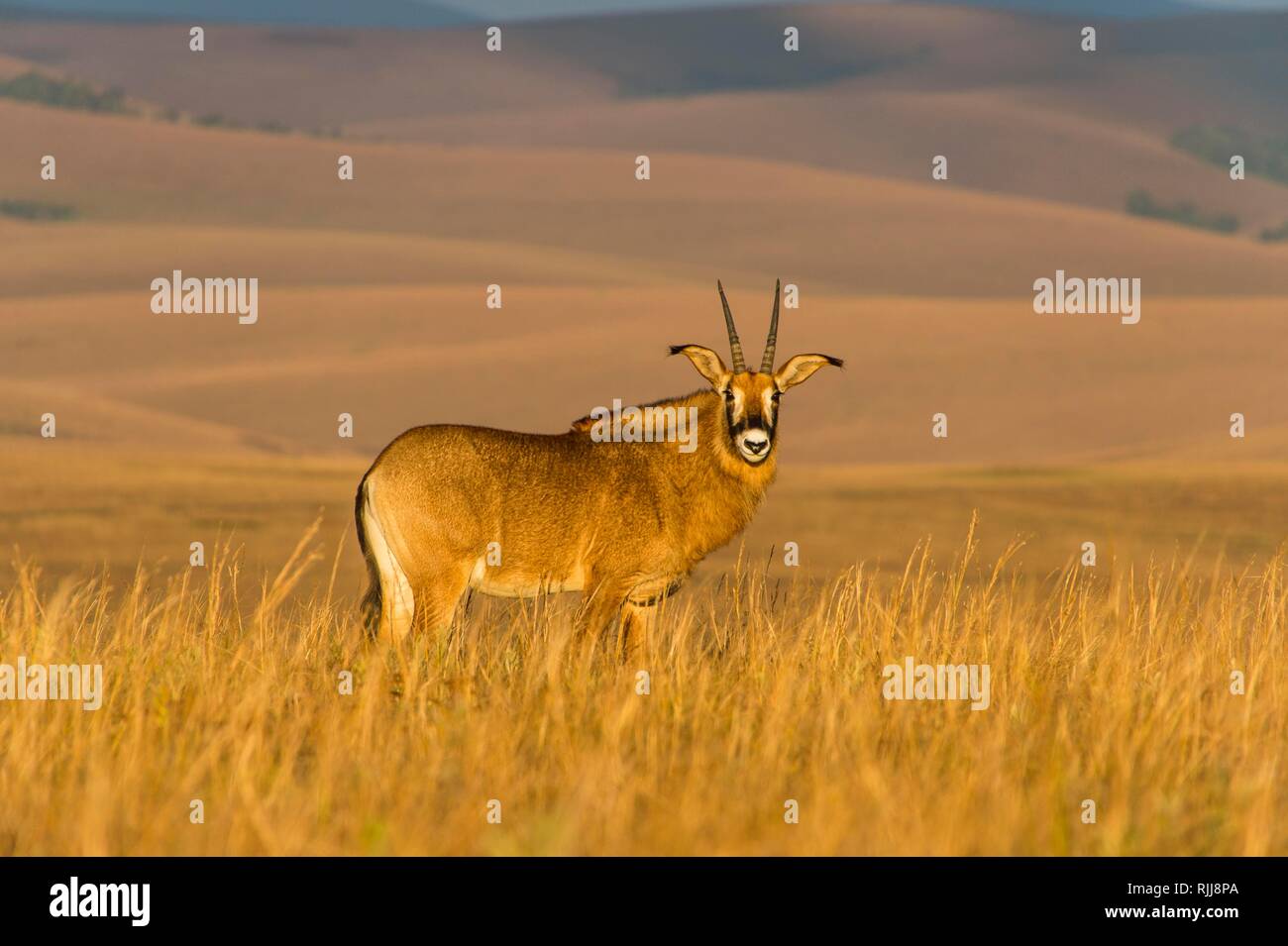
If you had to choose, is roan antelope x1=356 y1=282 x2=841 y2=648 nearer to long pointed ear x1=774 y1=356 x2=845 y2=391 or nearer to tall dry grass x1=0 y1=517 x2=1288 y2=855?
long pointed ear x1=774 y1=356 x2=845 y2=391

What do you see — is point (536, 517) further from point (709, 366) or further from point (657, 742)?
point (657, 742)

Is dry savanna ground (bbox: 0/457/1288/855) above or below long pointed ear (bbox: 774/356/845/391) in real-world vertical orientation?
below

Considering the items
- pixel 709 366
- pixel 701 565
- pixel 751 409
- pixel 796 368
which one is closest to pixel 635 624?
pixel 751 409

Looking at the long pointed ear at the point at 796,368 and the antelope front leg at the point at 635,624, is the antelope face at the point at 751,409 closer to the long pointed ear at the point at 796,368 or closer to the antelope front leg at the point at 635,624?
the long pointed ear at the point at 796,368

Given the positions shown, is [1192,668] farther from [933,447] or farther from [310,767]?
[933,447]

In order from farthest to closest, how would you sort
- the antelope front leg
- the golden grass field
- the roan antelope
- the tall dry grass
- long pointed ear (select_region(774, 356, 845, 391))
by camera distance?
long pointed ear (select_region(774, 356, 845, 391)), the antelope front leg, the roan antelope, the golden grass field, the tall dry grass

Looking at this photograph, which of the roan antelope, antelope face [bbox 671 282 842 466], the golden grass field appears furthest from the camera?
the roan antelope

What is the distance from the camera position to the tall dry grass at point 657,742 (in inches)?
224

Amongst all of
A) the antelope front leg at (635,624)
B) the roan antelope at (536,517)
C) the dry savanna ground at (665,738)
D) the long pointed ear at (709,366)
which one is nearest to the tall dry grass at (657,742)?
the dry savanna ground at (665,738)

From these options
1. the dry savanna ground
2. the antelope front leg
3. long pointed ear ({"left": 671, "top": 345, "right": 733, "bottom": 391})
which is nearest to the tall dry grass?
the dry savanna ground

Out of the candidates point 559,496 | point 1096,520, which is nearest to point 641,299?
point 1096,520

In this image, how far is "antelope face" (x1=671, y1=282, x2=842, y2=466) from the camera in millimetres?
9211

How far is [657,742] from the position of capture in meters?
6.73

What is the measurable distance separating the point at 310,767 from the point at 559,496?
3.26 metres
